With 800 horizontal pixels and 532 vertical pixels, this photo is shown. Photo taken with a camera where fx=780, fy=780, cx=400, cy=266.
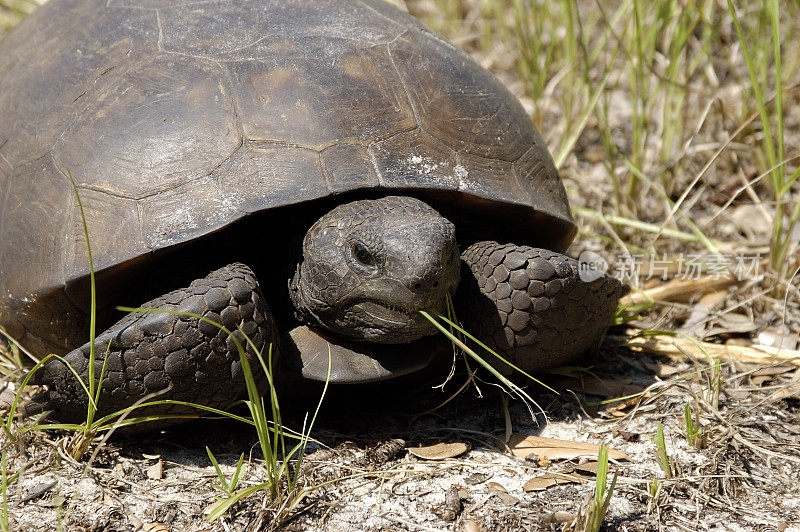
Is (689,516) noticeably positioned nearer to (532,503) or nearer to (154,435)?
(532,503)

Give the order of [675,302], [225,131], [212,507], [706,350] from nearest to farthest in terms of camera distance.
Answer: [212,507] → [225,131] → [706,350] → [675,302]

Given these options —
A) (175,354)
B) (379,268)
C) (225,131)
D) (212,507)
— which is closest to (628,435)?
(379,268)

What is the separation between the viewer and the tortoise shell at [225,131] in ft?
7.63

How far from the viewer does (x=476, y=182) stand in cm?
253

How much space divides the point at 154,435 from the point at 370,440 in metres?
0.67

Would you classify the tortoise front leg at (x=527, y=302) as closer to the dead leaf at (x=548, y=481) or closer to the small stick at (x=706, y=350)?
the dead leaf at (x=548, y=481)

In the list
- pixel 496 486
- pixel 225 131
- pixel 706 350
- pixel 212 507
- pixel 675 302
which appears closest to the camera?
pixel 212 507

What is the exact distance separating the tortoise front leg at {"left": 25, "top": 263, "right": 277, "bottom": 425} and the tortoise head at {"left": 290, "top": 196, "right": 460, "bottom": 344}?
8.0 inches

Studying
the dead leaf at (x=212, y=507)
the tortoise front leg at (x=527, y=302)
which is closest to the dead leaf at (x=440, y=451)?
the tortoise front leg at (x=527, y=302)

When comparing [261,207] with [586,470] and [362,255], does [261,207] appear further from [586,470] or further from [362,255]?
[586,470]

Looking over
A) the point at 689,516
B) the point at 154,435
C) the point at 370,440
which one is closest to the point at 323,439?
the point at 370,440

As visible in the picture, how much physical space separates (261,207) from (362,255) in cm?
33

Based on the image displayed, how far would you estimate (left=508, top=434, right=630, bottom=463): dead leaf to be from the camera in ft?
7.77

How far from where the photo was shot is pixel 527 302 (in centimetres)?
242
